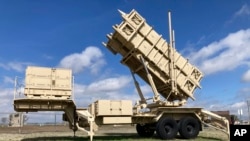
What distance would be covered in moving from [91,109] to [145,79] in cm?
408

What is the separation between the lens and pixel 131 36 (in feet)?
56.3

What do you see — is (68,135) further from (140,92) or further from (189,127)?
(189,127)

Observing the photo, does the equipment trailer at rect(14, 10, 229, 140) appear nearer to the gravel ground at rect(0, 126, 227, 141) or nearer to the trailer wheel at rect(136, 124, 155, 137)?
the trailer wheel at rect(136, 124, 155, 137)

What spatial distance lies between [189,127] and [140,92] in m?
3.42

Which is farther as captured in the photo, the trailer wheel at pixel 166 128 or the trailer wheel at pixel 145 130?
the trailer wheel at pixel 145 130

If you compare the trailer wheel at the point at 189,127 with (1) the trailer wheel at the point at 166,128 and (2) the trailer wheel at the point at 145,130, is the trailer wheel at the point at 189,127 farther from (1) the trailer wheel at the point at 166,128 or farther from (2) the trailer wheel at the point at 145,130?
(2) the trailer wheel at the point at 145,130

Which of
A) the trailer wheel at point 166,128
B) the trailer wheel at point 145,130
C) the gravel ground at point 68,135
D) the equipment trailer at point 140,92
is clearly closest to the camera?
the equipment trailer at point 140,92

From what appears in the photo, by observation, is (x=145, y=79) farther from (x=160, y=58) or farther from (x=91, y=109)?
(x=91, y=109)

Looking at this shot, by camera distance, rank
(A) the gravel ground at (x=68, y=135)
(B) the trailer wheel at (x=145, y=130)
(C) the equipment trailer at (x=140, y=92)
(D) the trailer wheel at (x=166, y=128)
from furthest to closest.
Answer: (B) the trailer wheel at (x=145, y=130) < (A) the gravel ground at (x=68, y=135) < (D) the trailer wheel at (x=166, y=128) < (C) the equipment trailer at (x=140, y=92)

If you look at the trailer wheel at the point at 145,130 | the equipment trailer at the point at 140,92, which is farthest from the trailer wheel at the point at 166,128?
the trailer wheel at the point at 145,130

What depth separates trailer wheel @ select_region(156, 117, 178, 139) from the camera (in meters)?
17.0

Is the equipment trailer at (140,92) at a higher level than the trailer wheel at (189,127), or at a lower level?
higher

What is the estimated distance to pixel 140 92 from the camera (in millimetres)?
19234

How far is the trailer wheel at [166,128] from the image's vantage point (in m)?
17.0
